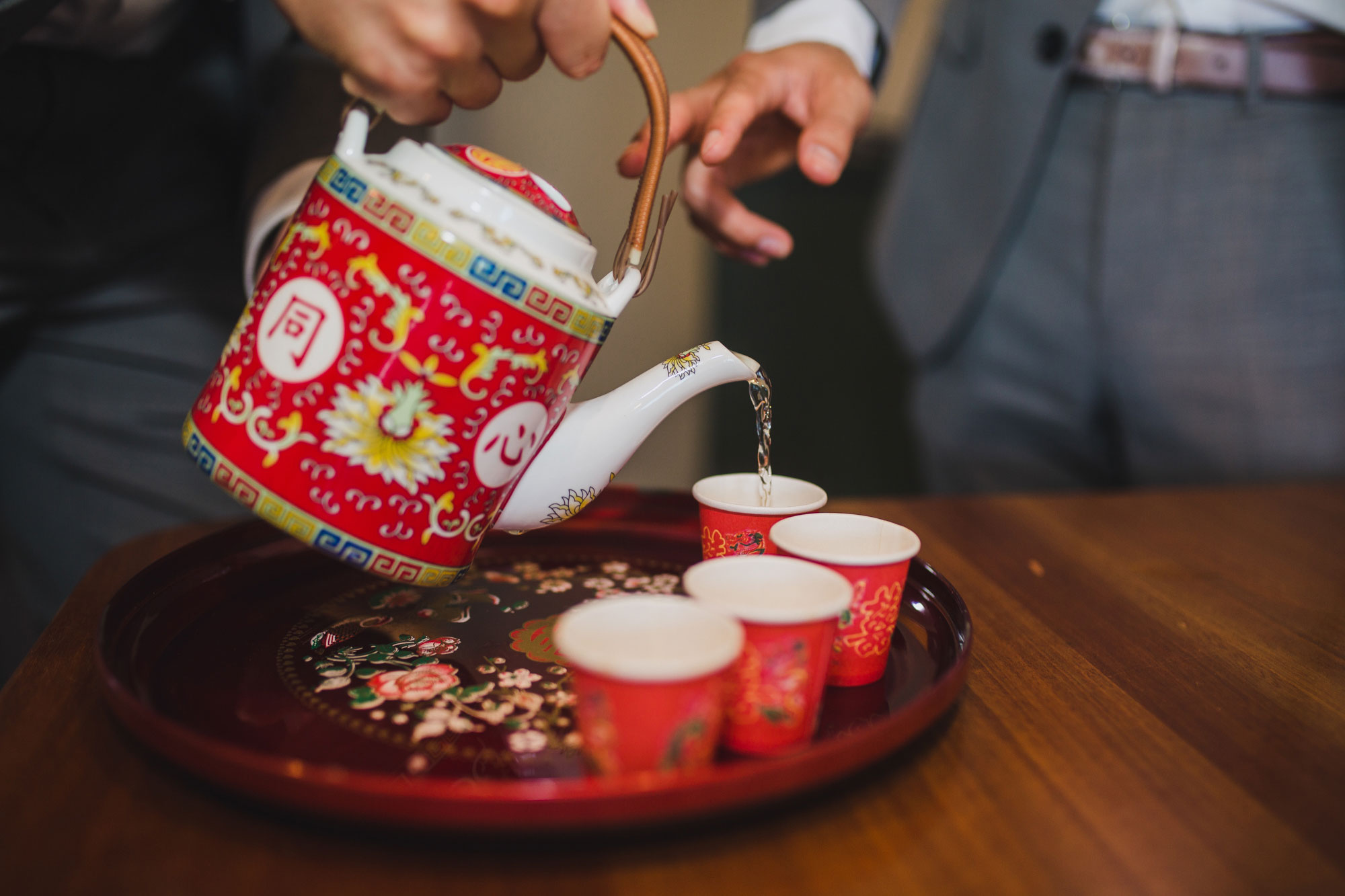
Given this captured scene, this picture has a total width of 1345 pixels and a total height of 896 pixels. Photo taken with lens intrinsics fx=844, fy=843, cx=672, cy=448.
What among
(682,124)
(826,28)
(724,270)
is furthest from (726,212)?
(724,270)

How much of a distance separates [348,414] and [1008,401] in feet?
3.51

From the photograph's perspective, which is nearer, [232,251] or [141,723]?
[141,723]

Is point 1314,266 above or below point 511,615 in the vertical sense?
above

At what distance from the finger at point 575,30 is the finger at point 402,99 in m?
0.08

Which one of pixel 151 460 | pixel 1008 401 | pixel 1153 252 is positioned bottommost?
pixel 151 460

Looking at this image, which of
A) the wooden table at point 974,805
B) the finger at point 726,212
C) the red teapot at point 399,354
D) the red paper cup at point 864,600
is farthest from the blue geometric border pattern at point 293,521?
the finger at point 726,212

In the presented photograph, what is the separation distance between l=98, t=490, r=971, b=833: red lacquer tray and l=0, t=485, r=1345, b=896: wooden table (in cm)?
2

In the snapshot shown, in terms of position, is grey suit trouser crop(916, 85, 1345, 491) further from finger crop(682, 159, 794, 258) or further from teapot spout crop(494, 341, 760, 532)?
teapot spout crop(494, 341, 760, 532)

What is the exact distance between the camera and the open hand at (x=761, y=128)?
0.76 m

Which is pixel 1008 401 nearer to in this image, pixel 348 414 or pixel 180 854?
pixel 348 414

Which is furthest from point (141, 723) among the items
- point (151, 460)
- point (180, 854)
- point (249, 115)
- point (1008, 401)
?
point (1008, 401)

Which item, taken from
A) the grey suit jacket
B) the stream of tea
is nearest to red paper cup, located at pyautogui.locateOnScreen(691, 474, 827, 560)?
the stream of tea

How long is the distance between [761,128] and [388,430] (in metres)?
0.61

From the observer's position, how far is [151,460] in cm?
96
